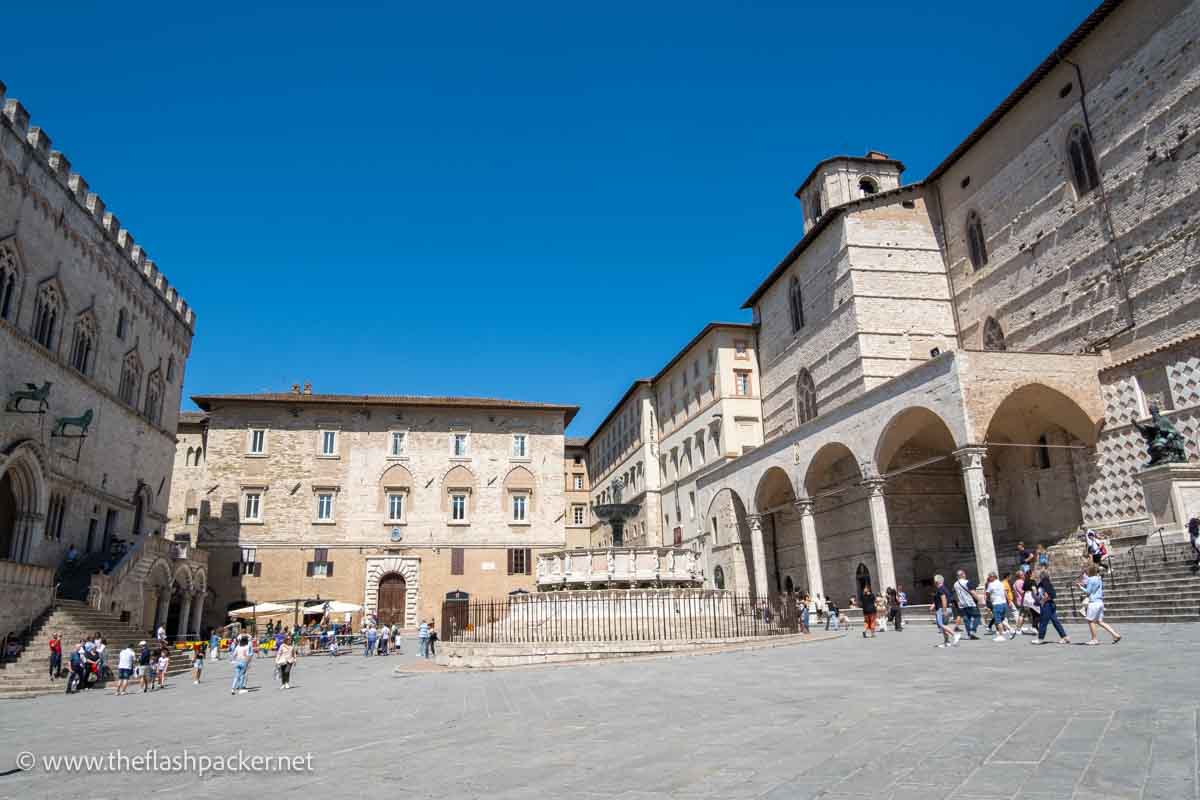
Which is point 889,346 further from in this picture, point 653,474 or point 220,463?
point 220,463

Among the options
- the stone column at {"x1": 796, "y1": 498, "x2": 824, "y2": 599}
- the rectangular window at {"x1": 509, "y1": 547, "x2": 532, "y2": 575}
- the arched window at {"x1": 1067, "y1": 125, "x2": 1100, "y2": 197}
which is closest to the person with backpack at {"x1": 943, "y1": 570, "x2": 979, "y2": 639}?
the stone column at {"x1": 796, "y1": 498, "x2": 824, "y2": 599}

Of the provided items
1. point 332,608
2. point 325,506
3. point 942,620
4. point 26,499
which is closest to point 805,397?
point 332,608

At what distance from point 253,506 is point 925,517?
104 ft

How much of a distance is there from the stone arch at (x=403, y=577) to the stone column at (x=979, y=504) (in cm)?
2642

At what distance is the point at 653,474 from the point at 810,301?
1855 cm

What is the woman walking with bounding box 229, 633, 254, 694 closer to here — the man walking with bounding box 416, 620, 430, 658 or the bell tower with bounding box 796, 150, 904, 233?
the man walking with bounding box 416, 620, 430, 658

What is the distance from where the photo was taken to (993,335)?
1156 inches

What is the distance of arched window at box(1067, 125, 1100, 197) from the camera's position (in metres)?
23.9

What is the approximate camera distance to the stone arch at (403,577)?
37.5 m

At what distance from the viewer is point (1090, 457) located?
22.7 m

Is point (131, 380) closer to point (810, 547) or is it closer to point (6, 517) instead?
point (6, 517)

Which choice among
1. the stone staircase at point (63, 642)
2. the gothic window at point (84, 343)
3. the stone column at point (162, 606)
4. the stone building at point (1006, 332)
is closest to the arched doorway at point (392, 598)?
the stone column at point (162, 606)

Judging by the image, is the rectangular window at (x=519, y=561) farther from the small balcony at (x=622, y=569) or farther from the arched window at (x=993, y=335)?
the arched window at (x=993, y=335)

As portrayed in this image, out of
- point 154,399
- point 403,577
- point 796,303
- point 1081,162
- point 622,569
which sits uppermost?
point 796,303
